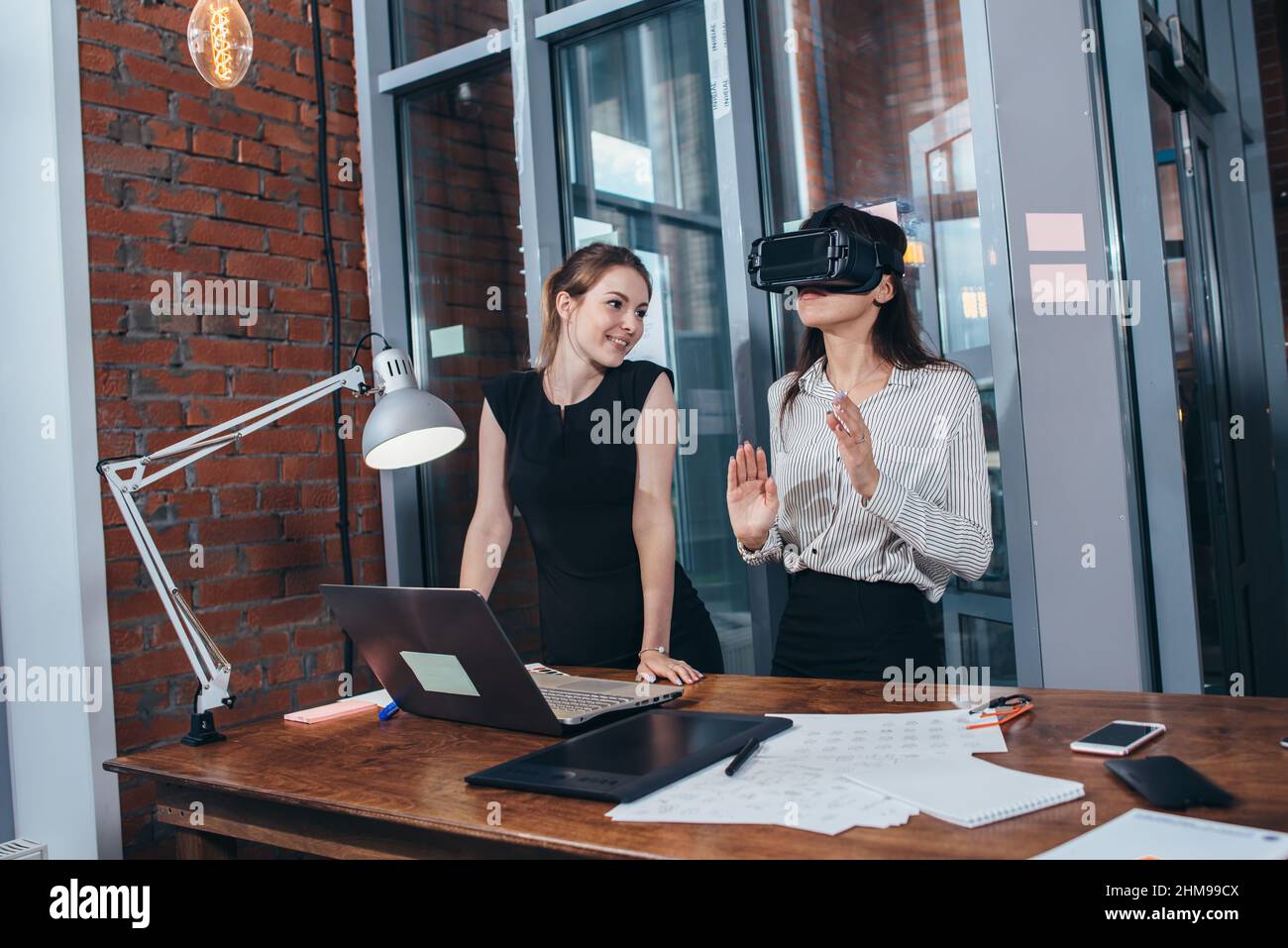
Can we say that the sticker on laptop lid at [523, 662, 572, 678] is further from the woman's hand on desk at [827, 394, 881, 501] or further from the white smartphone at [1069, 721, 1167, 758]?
the white smartphone at [1069, 721, 1167, 758]

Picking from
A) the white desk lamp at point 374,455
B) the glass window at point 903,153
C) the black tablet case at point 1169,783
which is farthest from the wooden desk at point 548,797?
the glass window at point 903,153

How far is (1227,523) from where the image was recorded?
266cm

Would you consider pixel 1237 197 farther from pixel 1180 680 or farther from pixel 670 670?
pixel 670 670

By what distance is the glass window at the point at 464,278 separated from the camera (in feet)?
10.1

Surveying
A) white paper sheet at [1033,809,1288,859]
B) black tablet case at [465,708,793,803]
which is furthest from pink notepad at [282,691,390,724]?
white paper sheet at [1033,809,1288,859]

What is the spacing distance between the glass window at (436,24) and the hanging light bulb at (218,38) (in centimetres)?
119

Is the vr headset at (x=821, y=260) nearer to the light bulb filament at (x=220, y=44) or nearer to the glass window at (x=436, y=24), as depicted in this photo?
the light bulb filament at (x=220, y=44)

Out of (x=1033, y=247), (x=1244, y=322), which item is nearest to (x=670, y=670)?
(x=1033, y=247)

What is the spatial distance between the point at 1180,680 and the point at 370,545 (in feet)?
7.58

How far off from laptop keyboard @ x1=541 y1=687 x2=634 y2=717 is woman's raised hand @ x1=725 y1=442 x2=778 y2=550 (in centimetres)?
40

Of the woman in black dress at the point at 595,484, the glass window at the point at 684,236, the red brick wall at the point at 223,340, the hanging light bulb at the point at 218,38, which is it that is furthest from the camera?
the glass window at the point at 684,236

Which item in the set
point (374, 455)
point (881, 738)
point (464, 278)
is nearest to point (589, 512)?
point (374, 455)

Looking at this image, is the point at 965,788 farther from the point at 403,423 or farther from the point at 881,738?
the point at 403,423

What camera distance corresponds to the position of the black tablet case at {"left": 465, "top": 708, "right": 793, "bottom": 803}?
3.44ft
